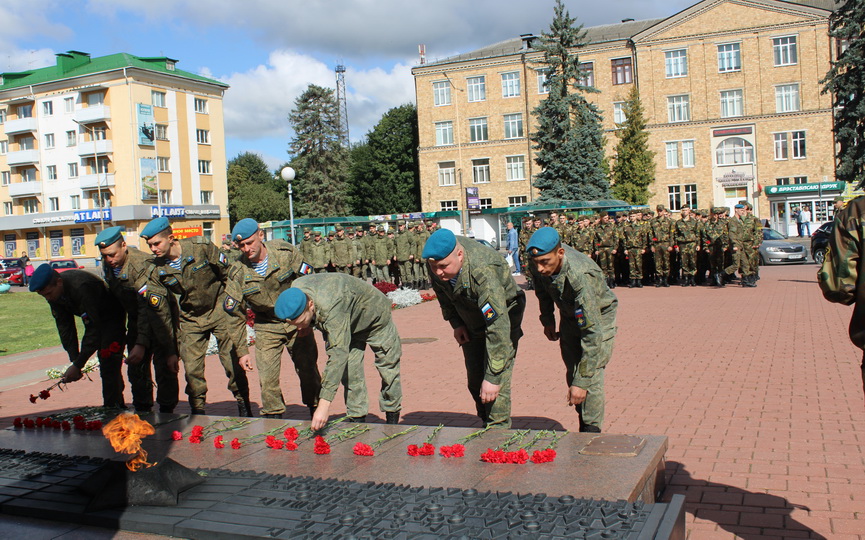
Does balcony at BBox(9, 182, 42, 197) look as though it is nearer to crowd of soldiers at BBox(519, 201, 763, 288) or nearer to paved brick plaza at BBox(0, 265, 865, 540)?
crowd of soldiers at BBox(519, 201, 763, 288)

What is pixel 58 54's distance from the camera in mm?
54094

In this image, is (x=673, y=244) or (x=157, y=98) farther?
(x=157, y=98)

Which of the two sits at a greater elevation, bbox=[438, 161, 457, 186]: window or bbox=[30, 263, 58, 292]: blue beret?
bbox=[438, 161, 457, 186]: window

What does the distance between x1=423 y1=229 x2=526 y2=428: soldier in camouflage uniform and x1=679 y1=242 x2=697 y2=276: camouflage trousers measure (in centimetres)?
1423

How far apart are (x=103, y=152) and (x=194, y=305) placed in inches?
1970

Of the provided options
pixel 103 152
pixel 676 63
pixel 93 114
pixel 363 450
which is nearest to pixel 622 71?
pixel 676 63

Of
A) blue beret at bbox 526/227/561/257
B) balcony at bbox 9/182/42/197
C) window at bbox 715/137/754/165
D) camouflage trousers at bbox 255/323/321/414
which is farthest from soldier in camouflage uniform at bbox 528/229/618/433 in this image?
balcony at bbox 9/182/42/197

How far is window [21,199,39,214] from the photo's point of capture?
56938mm

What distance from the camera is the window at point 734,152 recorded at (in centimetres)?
4931

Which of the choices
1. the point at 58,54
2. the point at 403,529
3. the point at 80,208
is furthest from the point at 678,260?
the point at 58,54

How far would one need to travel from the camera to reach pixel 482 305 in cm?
505

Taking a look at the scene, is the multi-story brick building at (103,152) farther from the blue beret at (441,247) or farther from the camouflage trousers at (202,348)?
the blue beret at (441,247)

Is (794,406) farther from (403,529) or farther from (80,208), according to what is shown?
(80,208)

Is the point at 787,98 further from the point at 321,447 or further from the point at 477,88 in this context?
the point at 321,447
